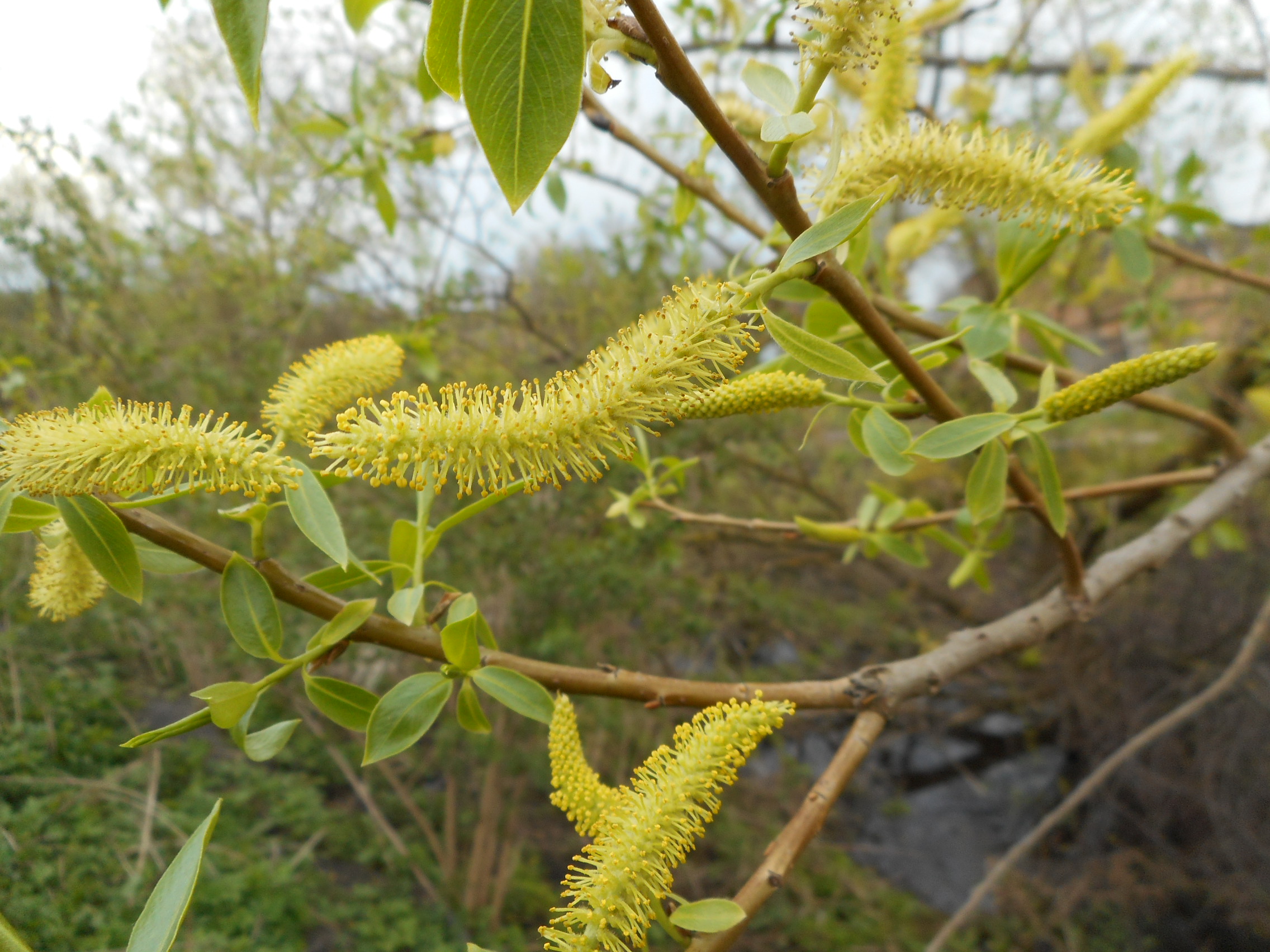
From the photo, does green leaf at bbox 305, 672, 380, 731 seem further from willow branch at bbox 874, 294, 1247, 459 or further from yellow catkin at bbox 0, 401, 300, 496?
willow branch at bbox 874, 294, 1247, 459

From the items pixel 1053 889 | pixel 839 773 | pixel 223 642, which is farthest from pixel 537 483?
pixel 1053 889

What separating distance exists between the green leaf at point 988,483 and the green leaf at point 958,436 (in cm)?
7

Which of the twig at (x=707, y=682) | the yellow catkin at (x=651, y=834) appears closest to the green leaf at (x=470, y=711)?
the twig at (x=707, y=682)

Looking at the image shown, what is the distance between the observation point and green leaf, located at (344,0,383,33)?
0.73 metres

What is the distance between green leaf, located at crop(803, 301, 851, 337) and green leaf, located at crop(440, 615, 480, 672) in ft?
1.32

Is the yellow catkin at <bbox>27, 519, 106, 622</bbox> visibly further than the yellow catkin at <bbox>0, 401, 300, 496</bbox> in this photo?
Yes

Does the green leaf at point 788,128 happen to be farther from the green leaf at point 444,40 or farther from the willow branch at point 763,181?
the green leaf at point 444,40

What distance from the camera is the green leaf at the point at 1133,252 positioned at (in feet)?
3.64

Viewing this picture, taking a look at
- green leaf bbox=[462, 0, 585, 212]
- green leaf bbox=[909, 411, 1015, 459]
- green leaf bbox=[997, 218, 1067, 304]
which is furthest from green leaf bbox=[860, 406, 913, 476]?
green leaf bbox=[462, 0, 585, 212]

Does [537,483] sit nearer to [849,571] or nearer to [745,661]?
[745,661]

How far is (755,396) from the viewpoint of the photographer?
51 cm

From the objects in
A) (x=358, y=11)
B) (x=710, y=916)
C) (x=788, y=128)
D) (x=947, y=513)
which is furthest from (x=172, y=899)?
(x=947, y=513)

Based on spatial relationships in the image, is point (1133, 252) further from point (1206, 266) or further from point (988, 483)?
point (988, 483)

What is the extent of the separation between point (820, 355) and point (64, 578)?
612 mm
